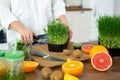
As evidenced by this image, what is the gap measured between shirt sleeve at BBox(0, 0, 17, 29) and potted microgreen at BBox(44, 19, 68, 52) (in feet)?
0.95

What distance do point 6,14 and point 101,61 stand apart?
0.73 metres

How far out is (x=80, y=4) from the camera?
423 cm

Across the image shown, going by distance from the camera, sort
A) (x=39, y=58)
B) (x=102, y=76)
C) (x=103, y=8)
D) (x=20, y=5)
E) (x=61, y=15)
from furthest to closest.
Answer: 1. (x=103, y=8)
2. (x=61, y=15)
3. (x=20, y=5)
4. (x=39, y=58)
5. (x=102, y=76)

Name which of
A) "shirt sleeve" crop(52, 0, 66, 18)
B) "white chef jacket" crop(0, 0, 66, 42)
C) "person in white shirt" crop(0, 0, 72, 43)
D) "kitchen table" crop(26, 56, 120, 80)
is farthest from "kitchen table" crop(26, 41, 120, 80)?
"shirt sleeve" crop(52, 0, 66, 18)

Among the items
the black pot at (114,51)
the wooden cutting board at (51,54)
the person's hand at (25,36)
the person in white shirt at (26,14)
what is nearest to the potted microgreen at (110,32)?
the black pot at (114,51)

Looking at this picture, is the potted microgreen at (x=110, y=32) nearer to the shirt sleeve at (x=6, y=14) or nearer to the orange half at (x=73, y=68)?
the orange half at (x=73, y=68)

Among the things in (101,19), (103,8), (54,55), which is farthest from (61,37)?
(103,8)

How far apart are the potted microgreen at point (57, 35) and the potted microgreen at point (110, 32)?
0.20 metres

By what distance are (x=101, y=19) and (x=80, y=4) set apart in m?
2.99

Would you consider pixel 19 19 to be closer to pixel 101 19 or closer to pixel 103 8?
pixel 101 19

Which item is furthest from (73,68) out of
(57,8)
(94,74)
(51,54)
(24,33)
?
(57,8)

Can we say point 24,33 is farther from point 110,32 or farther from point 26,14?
point 110,32

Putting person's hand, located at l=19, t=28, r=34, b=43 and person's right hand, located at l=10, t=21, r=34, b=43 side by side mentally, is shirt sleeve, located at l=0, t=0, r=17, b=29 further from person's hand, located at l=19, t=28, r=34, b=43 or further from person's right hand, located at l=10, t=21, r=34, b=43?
person's hand, located at l=19, t=28, r=34, b=43

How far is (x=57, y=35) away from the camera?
1.31 metres
